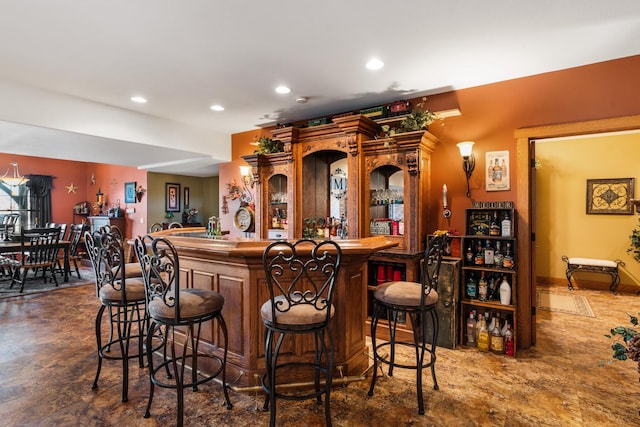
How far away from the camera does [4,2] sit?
215cm

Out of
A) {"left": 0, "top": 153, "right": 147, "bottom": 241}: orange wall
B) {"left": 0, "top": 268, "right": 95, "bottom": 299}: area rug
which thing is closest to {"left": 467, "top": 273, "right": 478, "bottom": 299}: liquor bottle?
{"left": 0, "top": 268, "right": 95, "bottom": 299}: area rug

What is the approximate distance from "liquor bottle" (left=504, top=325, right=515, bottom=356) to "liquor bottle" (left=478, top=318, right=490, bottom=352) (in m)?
0.15

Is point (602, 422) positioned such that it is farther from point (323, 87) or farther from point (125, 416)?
point (323, 87)

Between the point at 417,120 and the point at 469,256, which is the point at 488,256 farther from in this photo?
the point at 417,120

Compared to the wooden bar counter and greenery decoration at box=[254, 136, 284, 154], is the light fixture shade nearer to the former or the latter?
the wooden bar counter

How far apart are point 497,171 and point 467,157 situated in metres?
0.33

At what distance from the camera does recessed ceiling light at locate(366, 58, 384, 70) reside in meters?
2.98

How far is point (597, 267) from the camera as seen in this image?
5461mm

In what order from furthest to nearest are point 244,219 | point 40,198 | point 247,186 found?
point 40,198 < point 247,186 < point 244,219

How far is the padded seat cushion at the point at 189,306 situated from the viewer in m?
2.02

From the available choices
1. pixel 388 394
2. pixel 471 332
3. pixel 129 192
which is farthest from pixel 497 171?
pixel 129 192

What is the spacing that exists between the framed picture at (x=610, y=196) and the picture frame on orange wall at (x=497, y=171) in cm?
363

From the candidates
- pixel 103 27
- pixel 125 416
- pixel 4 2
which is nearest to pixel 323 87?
pixel 103 27

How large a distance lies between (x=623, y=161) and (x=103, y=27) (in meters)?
7.28
